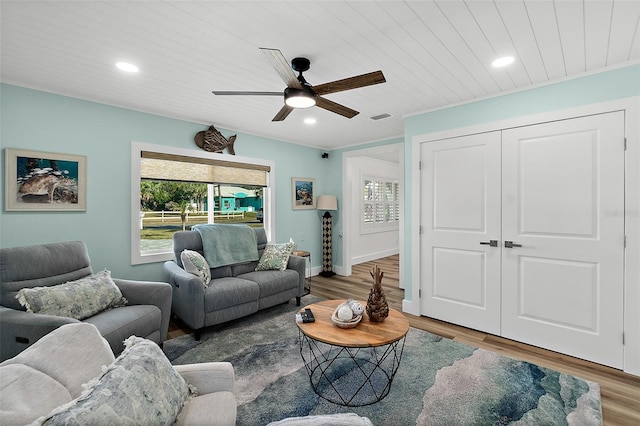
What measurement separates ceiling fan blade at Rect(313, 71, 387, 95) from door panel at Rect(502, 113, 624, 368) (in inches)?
71.0

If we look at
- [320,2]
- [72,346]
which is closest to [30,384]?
[72,346]

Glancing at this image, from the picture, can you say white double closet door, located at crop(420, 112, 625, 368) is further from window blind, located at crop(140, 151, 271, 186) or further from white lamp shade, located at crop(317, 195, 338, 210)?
window blind, located at crop(140, 151, 271, 186)

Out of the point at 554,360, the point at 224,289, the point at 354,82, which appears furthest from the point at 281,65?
the point at 554,360

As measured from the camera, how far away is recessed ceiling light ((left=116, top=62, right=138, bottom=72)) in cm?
235

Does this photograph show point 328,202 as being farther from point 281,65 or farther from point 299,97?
point 281,65

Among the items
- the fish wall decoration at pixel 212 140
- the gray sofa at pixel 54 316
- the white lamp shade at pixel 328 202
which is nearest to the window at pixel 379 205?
the white lamp shade at pixel 328 202

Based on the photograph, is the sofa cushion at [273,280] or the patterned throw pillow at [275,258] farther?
the patterned throw pillow at [275,258]

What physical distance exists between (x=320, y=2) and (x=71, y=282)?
277 cm

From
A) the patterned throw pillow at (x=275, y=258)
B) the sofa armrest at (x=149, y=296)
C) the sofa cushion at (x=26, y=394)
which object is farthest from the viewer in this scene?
the patterned throw pillow at (x=275, y=258)

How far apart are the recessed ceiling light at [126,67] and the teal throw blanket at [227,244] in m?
1.86

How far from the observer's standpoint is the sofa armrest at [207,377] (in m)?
1.39

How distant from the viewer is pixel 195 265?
3158mm

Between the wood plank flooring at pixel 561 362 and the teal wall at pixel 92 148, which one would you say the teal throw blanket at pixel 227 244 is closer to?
the teal wall at pixel 92 148

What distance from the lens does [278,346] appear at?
2.79 m
